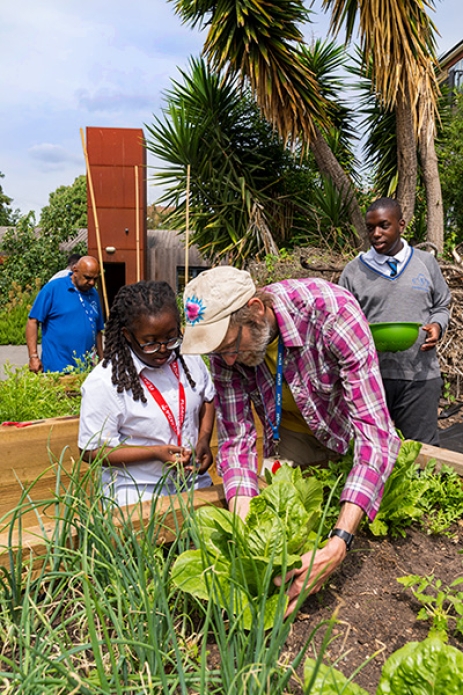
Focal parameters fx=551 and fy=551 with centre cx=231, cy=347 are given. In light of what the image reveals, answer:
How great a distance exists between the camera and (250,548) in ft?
3.93

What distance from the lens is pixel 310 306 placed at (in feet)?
5.17

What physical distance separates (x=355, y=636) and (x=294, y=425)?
0.87m

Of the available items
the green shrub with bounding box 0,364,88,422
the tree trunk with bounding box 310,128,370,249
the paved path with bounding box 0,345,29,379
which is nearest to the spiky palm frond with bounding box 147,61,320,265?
the tree trunk with bounding box 310,128,370,249

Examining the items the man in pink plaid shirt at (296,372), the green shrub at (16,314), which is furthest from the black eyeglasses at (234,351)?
the green shrub at (16,314)

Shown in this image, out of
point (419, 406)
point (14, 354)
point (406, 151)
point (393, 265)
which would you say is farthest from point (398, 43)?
point (14, 354)

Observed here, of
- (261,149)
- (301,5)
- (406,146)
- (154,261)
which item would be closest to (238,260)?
(261,149)

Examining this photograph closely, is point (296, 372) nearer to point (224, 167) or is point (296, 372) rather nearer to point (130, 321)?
point (130, 321)

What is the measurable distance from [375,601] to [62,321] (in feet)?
10.7

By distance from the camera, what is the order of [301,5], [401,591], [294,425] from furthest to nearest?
[301,5], [294,425], [401,591]

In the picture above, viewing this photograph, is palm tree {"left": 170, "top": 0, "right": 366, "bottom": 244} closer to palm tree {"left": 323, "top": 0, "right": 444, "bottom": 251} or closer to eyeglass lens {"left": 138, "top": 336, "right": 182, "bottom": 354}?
palm tree {"left": 323, "top": 0, "right": 444, "bottom": 251}

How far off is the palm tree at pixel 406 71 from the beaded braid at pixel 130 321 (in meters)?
5.45

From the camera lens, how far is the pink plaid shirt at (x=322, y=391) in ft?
4.69

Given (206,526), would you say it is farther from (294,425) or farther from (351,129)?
(351,129)

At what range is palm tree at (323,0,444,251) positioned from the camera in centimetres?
652
